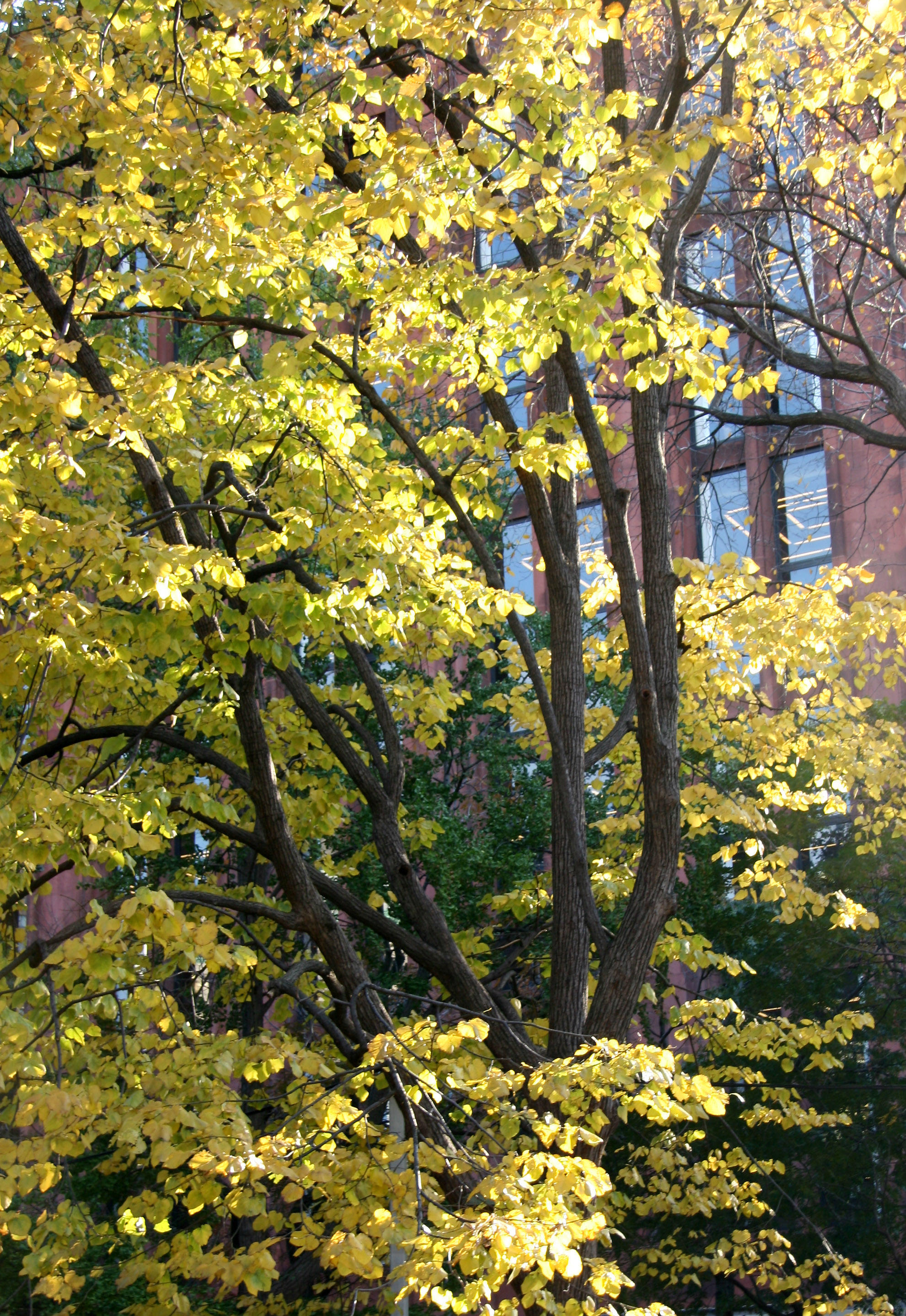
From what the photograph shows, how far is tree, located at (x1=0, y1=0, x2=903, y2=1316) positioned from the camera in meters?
4.57

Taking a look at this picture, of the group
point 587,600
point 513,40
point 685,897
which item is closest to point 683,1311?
point 685,897

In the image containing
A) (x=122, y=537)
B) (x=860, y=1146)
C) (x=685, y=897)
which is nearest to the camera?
(x=122, y=537)

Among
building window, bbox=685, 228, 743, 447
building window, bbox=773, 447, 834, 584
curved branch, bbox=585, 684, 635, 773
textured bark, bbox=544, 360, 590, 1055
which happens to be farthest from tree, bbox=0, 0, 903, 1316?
building window, bbox=773, 447, 834, 584

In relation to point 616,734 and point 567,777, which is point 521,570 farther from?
point 567,777

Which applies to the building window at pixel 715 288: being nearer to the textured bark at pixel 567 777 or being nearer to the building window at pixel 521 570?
the textured bark at pixel 567 777

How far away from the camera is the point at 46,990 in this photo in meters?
5.05

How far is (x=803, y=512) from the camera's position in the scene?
18.8 metres

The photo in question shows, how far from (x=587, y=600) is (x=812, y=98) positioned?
3918 mm

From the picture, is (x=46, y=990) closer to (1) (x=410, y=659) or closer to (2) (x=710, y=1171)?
(1) (x=410, y=659)

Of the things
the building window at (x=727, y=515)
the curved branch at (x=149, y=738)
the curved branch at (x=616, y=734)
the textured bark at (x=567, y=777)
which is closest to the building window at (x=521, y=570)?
the building window at (x=727, y=515)

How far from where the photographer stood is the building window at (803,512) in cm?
1833

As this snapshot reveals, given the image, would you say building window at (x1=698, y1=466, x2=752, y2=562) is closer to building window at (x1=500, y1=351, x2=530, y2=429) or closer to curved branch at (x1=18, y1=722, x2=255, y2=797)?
building window at (x1=500, y1=351, x2=530, y2=429)

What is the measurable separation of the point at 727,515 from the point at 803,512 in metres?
1.20

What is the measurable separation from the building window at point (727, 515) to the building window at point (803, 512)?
1.82 ft
